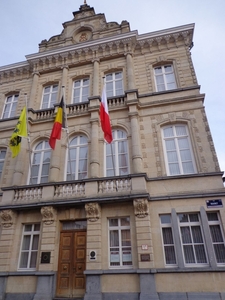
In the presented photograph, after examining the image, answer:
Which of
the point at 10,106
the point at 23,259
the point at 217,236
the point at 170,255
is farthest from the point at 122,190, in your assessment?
the point at 10,106

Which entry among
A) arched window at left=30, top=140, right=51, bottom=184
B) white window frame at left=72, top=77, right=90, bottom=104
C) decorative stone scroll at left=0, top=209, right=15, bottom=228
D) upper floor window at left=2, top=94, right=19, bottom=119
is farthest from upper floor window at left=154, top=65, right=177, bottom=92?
decorative stone scroll at left=0, top=209, right=15, bottom=228

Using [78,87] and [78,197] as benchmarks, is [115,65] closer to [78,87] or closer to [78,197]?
[78,87]

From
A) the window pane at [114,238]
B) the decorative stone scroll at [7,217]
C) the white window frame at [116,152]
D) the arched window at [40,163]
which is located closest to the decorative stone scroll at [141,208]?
the window pane at [114,238]

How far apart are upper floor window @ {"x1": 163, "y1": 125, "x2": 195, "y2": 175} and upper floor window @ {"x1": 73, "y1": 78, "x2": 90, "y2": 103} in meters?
5.98

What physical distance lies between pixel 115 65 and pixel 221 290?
1364cm

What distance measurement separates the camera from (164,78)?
13875 mm

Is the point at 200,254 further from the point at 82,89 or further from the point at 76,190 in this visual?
the point at 82,89

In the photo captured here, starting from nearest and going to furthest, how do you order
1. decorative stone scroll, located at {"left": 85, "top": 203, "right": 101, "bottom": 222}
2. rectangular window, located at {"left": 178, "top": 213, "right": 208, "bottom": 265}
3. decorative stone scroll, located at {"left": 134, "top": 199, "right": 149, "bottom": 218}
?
rectangular window, located at {"left": 178, "top": 213, "right": 208, "bottom": 265} < decorative stone scroll, located at {"left": 134, "top": 199, "right": 149, "bottom": 218} < decorative stone scroll, located at {"left": 85, "top": 203, "right": 101, "bottom": 222}

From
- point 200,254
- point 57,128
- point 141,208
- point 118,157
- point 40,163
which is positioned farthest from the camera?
point 40,163

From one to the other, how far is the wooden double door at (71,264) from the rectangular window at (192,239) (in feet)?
14.8

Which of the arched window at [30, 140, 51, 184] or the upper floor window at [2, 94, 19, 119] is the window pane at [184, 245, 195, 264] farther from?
the upper floor window at [2, 94, 19, 119]

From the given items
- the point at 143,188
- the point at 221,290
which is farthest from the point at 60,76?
the point at 221,290

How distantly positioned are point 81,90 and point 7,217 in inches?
360

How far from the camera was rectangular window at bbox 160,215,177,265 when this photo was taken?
29.8ft
